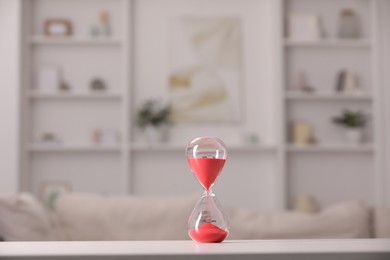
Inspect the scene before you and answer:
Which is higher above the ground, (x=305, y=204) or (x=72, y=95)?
(x=72, y=95)

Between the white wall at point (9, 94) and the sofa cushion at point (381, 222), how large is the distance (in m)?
3.18

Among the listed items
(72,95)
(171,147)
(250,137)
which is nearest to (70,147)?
(72,95)

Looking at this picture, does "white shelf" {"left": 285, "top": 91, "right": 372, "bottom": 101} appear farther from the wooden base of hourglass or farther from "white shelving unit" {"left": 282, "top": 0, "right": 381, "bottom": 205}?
the wooden base of hourglass

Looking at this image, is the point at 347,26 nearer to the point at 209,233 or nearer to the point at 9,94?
the point at 9,94

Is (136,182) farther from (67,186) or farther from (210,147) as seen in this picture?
(210,147)

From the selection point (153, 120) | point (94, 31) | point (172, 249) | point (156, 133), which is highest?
point (94, 31)

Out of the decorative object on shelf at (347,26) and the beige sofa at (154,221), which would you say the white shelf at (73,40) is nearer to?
the decorative object on shelf at (347,26)

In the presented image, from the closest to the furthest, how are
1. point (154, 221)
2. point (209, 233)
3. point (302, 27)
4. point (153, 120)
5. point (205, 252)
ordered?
point (205, 252) → point (209, 233) → point (154, 221) → point (153, 120) → point (302, 27)

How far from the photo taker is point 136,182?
545cm

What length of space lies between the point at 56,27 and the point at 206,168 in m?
4.39

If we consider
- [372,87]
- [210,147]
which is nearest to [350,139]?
[372,87]

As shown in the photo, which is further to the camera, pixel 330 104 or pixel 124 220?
pixel 330 104

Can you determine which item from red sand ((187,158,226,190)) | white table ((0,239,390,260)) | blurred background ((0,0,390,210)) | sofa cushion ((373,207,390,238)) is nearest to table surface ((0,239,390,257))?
white table ((0,239,390,260))

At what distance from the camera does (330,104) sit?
5.60 m
